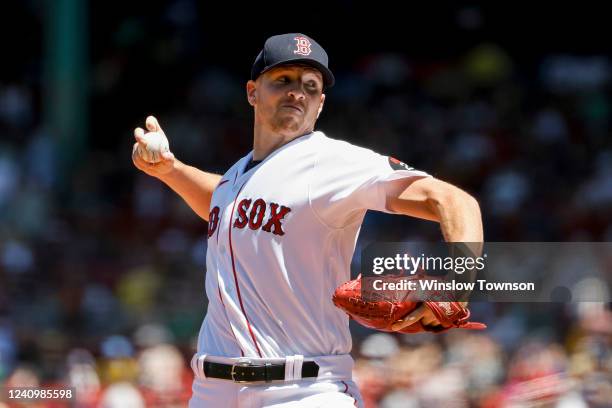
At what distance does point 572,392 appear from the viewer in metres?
5.45

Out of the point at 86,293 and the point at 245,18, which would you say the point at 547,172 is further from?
the point at 245,18

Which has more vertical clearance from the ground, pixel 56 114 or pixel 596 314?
pixel 56 114

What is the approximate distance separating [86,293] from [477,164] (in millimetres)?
3521

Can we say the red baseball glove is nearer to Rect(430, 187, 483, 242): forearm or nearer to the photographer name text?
the photographer name text

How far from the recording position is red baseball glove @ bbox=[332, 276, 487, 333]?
122 inches

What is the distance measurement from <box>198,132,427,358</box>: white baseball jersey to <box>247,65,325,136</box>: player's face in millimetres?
116

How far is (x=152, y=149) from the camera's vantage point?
404 centimetres

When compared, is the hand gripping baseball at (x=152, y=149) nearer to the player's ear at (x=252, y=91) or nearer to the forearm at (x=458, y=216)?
the player's ear at (x=252, y=91)

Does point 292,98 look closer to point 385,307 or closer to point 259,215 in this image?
point 259,215

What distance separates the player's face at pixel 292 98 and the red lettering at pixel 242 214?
248 millimetres

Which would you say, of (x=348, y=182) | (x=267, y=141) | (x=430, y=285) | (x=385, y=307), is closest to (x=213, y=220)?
(x=267, y=141)

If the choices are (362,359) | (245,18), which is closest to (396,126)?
(245,18)

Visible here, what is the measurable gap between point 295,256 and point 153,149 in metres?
0.84

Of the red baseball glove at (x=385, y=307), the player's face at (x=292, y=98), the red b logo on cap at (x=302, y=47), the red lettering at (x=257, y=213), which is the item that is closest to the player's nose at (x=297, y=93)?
the player's face at (x=292, y=98)
